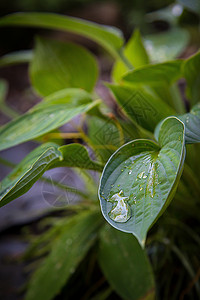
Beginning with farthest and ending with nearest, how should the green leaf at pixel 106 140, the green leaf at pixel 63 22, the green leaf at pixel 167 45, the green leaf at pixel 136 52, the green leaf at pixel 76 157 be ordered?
the green leaf at pixel 167 45 < the green leaf at pixel 136 52 < the green leaf at pixel 63 22 < the green leaf at pixel 106 140 < the green leaf at pixel 76 157

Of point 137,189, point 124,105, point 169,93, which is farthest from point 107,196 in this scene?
point 169,93

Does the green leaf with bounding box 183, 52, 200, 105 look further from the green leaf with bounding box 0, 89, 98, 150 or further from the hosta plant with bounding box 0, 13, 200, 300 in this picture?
the green leaf with bounding box 0, 89, 98, 150

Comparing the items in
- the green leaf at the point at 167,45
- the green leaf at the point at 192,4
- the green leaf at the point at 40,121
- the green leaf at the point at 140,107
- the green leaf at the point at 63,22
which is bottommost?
the green leaf at the point at 167,45

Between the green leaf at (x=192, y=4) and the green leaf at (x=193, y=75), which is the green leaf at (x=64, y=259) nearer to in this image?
the green leaf at (x=193, y=75)

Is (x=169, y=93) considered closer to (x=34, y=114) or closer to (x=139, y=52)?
(x=139, y=52)

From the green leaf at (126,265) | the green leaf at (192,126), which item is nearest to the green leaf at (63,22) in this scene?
the green leaf at (192,126)

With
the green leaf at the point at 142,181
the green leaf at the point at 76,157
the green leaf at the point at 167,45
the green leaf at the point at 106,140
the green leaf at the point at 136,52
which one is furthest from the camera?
the green leaf at the point at 167,45
